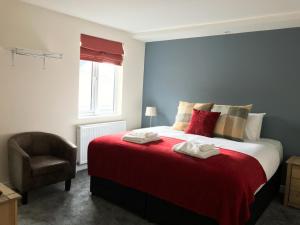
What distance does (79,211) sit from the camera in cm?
282

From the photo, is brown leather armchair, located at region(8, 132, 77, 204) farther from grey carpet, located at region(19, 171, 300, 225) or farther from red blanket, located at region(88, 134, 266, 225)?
red blanket, located at region(88, 134, 266, 225)

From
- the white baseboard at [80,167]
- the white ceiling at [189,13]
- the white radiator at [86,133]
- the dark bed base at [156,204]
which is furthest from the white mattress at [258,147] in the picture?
the white ceiling at [189,13]

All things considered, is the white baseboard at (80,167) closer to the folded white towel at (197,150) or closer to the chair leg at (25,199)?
the chair leg at (25,199)

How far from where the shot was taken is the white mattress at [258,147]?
110 inches

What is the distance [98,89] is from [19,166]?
1932mm

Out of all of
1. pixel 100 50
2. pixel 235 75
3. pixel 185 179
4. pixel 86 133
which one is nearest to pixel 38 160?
pixel 86 133

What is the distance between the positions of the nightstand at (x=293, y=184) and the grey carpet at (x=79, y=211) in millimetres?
94

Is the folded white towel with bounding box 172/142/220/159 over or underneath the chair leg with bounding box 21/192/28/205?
over

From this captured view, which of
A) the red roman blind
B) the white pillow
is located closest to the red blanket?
the white pillow

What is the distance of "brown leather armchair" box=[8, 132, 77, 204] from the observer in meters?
2.87

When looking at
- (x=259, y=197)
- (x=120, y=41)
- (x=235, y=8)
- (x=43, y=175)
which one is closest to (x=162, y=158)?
(x=259, y=197)

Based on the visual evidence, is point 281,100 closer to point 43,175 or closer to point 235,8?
point 235,8

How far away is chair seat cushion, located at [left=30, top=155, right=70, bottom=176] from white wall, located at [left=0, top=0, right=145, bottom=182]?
43cm

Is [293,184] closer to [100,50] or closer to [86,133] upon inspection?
[86,133]
